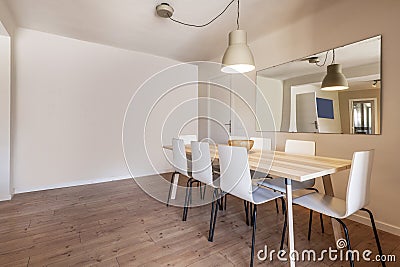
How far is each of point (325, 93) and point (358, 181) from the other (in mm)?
1429

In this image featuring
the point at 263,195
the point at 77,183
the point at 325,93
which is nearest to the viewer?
the point at 263,195

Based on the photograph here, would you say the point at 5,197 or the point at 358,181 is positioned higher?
the point at 358,181

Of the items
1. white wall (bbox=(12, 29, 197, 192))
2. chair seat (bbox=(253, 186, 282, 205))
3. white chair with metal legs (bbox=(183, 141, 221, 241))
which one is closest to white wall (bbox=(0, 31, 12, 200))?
white wall (bbox=(12, 29, 197, 192))

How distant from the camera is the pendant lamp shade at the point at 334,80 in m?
2.26

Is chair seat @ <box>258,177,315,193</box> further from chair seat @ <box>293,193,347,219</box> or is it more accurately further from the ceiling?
the ceiling

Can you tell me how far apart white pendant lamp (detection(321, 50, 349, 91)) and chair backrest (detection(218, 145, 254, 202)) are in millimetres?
1637

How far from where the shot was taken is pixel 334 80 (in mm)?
2328

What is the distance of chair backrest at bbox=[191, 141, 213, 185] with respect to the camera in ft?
5.98

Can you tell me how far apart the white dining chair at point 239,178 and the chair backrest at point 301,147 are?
0.68m

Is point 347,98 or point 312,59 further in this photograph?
point 312,59

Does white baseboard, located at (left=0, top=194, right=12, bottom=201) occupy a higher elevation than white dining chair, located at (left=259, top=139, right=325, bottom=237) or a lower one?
lower

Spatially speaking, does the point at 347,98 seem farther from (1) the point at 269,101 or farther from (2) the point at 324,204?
(2) the point at 324,204

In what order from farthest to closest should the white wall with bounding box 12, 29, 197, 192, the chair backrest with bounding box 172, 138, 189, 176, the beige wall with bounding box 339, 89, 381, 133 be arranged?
the white wall with bounding box 12, 29, 197, 192
the chair backrest with bounding box 172, 138, 189, 176
the beige wall with bounding box 339, 89, 381, 133

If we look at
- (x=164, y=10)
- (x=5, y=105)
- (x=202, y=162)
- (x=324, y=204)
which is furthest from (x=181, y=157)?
Answer: (x=5, y=105)
